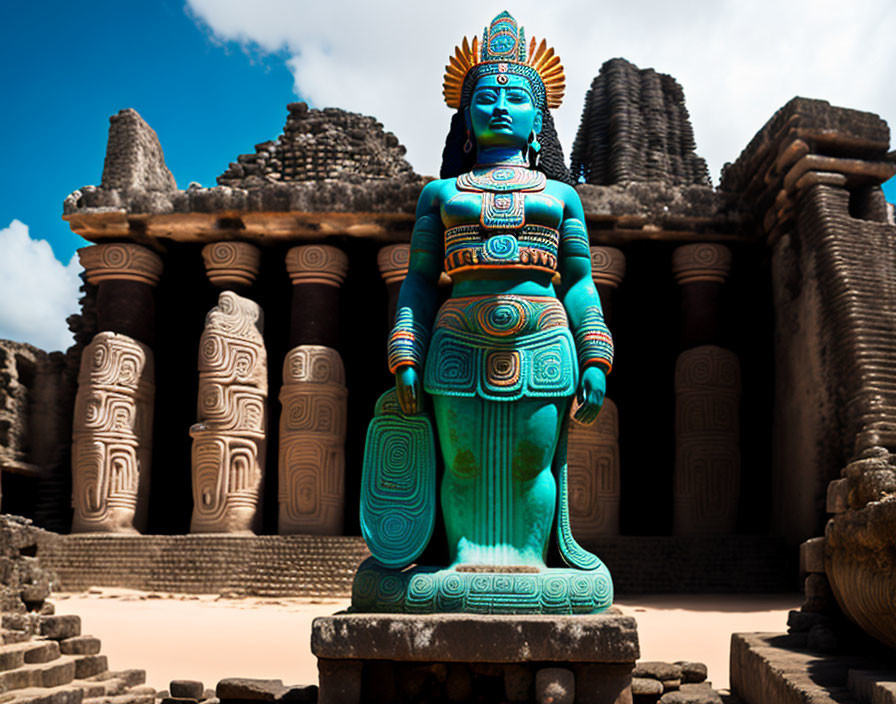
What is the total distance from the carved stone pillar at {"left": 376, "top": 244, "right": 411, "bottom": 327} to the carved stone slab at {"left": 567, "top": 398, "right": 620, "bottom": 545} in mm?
2713

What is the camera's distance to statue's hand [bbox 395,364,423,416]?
14.7 ft

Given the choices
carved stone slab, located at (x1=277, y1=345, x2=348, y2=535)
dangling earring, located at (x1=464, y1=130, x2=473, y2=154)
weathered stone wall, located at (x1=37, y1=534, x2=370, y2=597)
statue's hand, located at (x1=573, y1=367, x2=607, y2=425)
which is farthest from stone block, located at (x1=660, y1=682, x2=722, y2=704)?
carved stone slab, located at (x1=277, y1=345, x2=348, y2=535)

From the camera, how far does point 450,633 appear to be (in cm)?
382

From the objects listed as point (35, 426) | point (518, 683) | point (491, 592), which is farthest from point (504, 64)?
point (35, 426)

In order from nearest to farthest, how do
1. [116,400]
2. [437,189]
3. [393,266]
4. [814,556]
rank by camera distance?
[437,189], [814,556], [116,400], [393,266]

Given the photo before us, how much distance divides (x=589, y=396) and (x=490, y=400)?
18.7 inches

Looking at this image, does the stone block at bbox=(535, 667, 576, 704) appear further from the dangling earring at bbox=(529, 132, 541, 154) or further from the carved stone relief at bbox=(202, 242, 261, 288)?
the carved stone relief at bbox=(202, 242, 261, 288)

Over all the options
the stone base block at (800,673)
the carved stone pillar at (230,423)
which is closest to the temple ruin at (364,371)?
the carved stone pillar at (230,423)

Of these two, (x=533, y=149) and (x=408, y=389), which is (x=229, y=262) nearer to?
(x=533, y=149)

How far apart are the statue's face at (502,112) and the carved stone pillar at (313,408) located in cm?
645

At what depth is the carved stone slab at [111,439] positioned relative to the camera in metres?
11.1

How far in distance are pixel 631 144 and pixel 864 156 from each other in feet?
17.9

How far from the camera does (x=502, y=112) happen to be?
16.6 ft

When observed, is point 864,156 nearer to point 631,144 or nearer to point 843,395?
point 843,395
